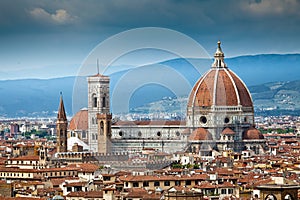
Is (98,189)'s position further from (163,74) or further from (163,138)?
(163,138)

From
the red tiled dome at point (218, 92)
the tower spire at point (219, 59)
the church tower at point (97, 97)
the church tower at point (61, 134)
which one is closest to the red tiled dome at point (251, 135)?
the red tiled dome at point (218, 92)

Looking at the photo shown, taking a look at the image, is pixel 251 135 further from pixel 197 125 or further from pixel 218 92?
pixel 218 92

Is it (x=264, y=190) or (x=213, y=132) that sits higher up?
(x=213, y=132)

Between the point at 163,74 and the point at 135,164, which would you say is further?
the point at 163,74

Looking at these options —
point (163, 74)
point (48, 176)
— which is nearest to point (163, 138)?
point (163, 74)

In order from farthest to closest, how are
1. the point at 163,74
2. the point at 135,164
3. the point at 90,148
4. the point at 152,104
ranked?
1. the point at 152,104
2. the point at 90,148
3. the point at 163,74
4. the point at 135,164

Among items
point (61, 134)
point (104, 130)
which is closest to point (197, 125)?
point (104, 130)

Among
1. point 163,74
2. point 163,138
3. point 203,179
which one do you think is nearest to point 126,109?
point 163,138

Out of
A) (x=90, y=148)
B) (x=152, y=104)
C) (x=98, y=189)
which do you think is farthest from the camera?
(x=152, y=104)

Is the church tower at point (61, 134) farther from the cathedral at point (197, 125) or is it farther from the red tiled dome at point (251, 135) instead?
the red tiled dome at point (251, 135)
